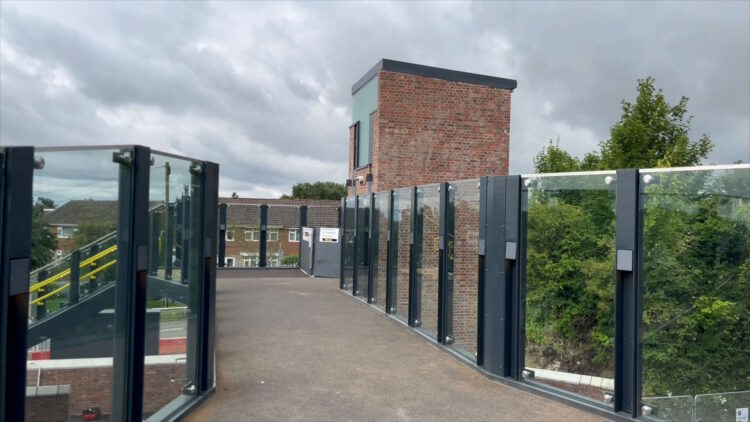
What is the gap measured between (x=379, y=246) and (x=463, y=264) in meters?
3.72

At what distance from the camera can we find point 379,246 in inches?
470

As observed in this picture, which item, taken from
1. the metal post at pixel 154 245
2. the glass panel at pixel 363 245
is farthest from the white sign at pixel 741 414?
the glass panel at pixel 363 245

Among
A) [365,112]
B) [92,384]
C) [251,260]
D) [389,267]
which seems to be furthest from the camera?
[251,260]

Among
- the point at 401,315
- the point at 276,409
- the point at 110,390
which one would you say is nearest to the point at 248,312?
the point at 401,315

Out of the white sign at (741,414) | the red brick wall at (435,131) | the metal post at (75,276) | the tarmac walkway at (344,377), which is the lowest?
the tarmac walkway at (344,377)

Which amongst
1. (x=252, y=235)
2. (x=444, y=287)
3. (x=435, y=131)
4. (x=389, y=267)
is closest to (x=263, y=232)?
(x=252, y=235)

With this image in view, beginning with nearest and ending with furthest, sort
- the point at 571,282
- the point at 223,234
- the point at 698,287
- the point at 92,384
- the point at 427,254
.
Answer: the point at 92,384, the point at 698,287, the point at 571,282, the point at 427,254, the point at 223,234

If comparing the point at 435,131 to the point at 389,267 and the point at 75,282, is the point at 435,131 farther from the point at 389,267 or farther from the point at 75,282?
the point at 75,282

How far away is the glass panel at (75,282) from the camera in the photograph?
4.07 metres

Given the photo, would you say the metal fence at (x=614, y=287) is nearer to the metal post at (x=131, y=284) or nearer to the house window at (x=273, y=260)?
the metal post at (x=131, y=284)

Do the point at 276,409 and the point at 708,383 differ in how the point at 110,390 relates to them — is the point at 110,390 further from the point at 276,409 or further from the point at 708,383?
the point at 708,383

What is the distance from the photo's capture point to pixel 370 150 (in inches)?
680

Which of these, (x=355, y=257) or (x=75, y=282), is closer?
(x=75, y=282)

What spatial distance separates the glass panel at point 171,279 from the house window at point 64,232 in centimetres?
63
